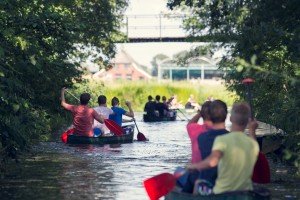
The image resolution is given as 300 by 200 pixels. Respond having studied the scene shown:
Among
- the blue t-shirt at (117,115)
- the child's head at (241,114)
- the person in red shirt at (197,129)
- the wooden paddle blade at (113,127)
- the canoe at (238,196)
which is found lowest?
the wooden paddle blade at (113,127)

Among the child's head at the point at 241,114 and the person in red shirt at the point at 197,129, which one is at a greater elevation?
the child's head at the point at 241,114

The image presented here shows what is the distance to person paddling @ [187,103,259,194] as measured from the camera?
32.0 feet

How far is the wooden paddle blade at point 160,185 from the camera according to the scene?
11774 millimetres

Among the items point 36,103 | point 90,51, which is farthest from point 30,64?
point 90,51

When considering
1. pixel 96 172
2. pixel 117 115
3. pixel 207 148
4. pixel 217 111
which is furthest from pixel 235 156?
pixel 117 115

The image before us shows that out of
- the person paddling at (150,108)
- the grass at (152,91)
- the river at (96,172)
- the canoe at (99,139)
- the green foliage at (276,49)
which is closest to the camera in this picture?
the river at (96,172)

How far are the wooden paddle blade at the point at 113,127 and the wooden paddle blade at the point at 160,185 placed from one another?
14.7m

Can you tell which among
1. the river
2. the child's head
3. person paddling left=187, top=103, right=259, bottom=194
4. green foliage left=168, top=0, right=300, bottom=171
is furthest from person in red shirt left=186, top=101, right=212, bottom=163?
green foliage left=168, top=0, right=300, bottom=171

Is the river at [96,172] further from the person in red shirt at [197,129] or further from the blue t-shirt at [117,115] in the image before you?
the person in red shirt at [197,129]

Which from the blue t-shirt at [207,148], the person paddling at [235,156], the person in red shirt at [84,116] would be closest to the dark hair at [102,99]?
the person in red shirt at [84,116]

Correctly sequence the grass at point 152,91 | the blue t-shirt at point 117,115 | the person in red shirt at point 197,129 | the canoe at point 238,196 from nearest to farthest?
the canoe at point 238,196 → the person in red shirt at point 197,129 → the blue t-shirt at point 117,115 → the grass at point 152,91

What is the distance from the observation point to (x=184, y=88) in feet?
275

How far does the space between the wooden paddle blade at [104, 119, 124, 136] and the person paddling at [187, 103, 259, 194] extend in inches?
661

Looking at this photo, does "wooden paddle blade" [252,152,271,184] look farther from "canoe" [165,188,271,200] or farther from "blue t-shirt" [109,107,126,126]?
"blue t-shirt" [109,107,126,126]
